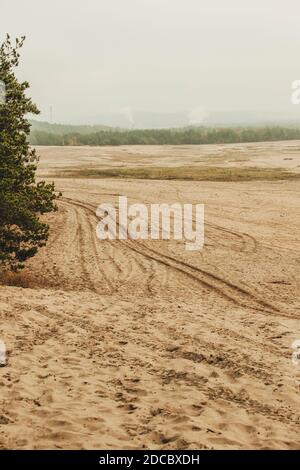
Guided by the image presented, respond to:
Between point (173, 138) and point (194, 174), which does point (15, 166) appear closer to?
point (194, 174)

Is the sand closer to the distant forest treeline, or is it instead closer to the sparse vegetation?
the sparse vegetation

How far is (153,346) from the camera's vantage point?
11.5 meters

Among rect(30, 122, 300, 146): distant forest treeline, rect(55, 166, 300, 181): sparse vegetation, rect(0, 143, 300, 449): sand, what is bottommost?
rect(0, 143, 300, 449): sand

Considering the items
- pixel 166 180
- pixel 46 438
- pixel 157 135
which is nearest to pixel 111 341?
pixel 46 438

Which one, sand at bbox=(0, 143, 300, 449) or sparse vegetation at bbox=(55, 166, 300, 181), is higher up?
sparse vegetation at bbox=(55, 166, 300, 181)

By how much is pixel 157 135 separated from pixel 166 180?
6938 centimetres

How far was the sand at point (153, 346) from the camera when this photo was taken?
790cm

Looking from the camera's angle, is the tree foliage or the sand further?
the tree foliage

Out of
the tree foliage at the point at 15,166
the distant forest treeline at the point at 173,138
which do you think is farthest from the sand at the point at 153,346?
the distant forest treeline at the point at 173,138

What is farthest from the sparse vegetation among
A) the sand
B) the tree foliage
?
→ the tree foliage

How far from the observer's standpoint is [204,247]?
2269cm

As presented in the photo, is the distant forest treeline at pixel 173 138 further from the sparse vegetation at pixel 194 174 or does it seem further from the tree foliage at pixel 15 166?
the tree foliage at pixel 15 166

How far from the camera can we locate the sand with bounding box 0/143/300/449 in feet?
25.9

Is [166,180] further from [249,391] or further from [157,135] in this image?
[157,135]
